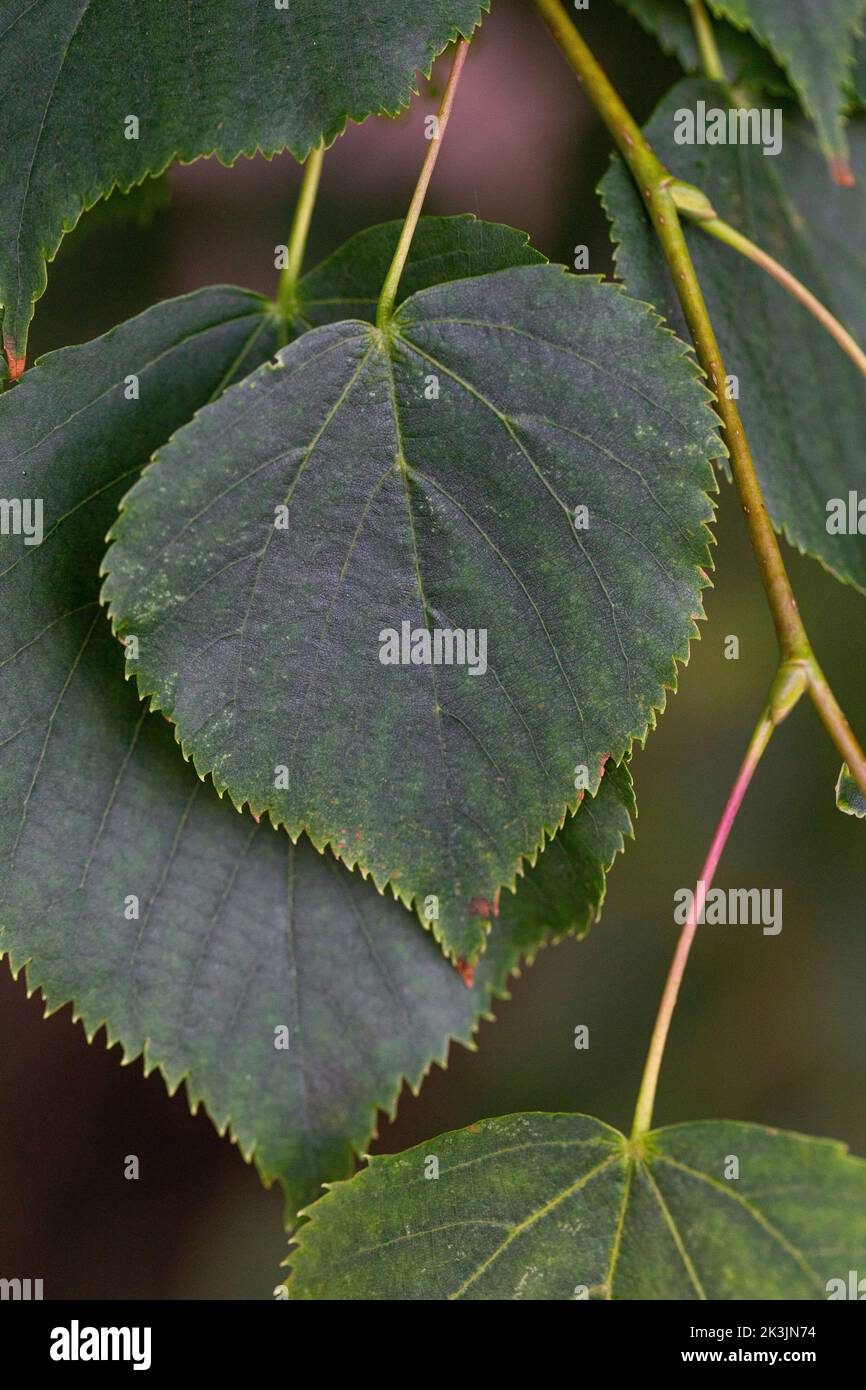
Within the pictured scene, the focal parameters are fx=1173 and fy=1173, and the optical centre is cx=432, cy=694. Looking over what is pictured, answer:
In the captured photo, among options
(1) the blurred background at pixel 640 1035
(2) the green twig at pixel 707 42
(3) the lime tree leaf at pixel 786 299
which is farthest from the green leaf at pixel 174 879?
(1) the blurred background at pixel 640 1035

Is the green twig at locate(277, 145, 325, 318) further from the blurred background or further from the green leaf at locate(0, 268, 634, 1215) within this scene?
the blurred background

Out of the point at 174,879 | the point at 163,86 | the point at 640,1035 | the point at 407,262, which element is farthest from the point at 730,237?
the point at 640,1035

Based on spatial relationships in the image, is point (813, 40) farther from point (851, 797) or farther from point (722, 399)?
point (851, 797)

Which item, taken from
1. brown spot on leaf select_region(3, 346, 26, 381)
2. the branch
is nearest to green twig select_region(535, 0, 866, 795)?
the branch

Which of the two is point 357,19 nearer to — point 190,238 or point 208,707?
point 208,707

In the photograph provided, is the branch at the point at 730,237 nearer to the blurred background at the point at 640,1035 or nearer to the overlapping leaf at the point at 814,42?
the overlapping leaf at the point at 814,42

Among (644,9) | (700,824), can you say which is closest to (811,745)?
(700,824)
